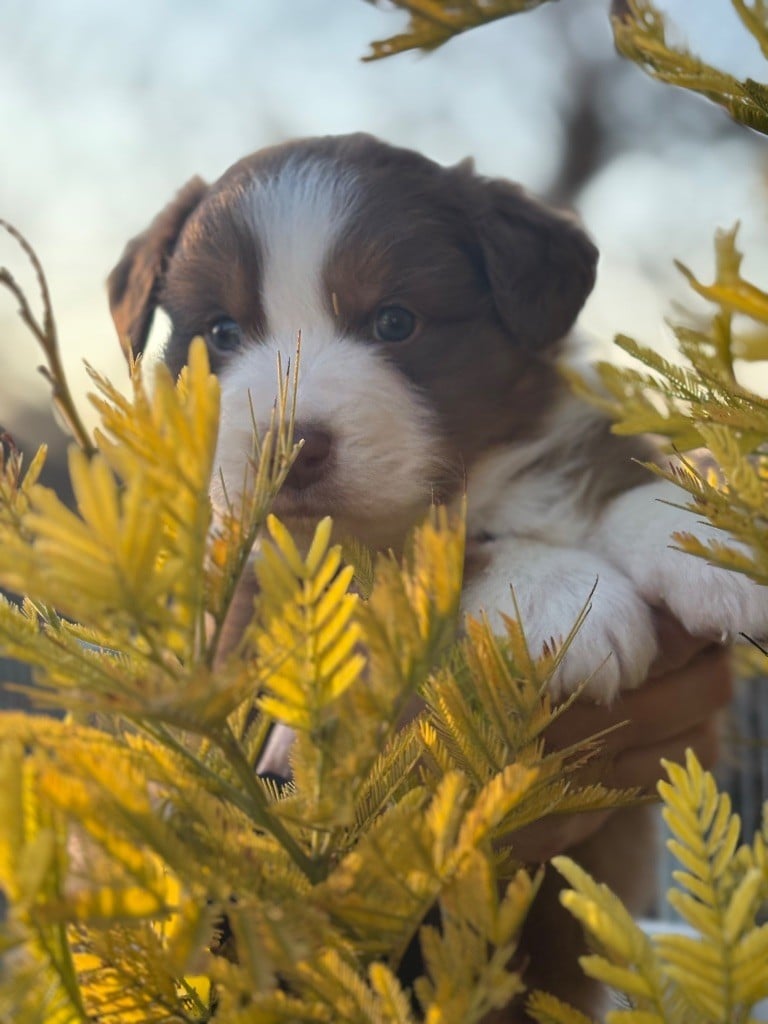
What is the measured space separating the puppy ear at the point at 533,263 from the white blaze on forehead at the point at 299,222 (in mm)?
169

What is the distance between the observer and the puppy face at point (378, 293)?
0.83 metres

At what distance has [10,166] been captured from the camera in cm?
108

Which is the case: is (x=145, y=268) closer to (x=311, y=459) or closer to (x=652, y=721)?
(x=311, y=459)

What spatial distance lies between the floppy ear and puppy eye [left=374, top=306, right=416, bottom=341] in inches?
9.5

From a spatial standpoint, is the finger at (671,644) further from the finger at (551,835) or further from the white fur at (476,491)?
the finger at (551,835)

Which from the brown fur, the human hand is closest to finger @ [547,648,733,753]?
the human hand

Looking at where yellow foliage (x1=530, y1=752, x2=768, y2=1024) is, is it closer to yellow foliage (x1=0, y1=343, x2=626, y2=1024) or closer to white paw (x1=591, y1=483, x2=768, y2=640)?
yellow foliage (x1=0, y1=343, x2=626, y2=1024)

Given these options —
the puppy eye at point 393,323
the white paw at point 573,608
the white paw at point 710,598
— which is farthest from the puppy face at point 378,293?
the white paw at point 710,598

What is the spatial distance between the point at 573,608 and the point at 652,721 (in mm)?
124

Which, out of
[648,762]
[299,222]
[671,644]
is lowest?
[648,762]

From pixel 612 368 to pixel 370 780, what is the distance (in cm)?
27

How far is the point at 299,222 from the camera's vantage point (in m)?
0.94

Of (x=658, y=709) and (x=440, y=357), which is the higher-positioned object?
(x=440, y=357)

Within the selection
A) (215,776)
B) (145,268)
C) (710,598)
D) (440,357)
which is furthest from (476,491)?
(215,776)
